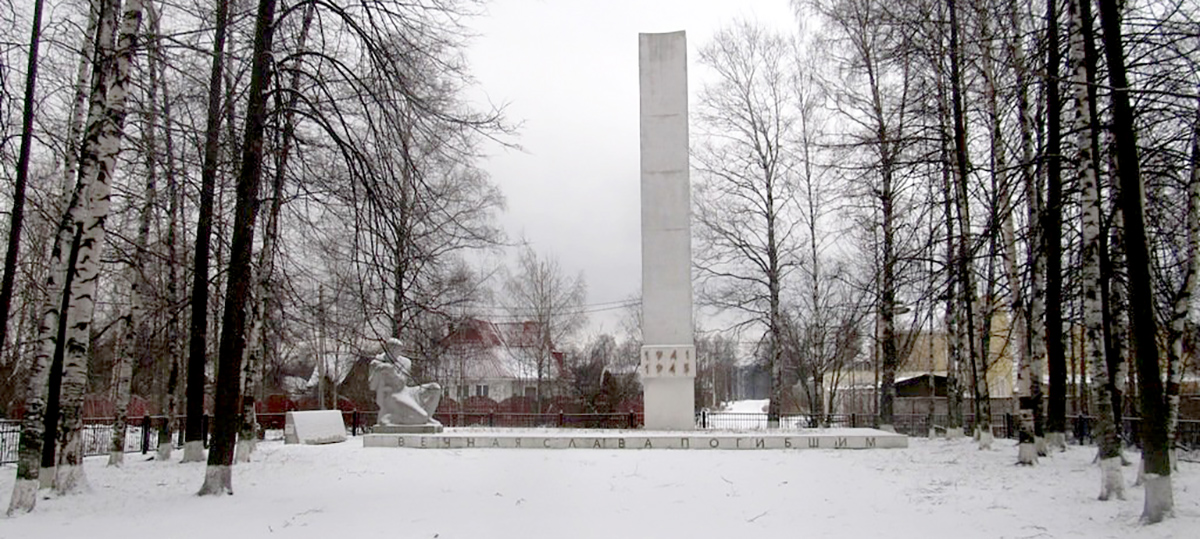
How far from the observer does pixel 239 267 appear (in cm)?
1023

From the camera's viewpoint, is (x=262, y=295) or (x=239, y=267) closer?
(x=239, y=267)

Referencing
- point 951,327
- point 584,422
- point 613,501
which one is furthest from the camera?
point 584,422

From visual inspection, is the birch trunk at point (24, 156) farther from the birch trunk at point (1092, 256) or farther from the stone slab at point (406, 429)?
the birch trunk at point (1092, 256)

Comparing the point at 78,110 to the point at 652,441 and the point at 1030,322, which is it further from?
the point at 1030,322

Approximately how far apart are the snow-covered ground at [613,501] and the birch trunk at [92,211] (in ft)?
4.55

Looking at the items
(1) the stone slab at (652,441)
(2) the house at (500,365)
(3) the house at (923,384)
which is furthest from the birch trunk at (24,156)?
(3) the house at (923,384)

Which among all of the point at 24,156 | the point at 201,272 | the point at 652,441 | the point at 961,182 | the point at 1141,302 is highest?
the point at 961,182

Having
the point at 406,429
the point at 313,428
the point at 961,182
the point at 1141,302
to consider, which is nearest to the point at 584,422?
the point at 406,429

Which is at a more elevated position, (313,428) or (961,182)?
(961,182)

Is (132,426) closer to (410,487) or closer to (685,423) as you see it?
(685,423)

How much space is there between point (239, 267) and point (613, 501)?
5.16 metres

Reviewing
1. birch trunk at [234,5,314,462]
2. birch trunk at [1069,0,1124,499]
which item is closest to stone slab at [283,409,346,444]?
A: birch trunk at [234,5,314,462]

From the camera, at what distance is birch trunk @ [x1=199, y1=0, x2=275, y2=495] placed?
1012 cm

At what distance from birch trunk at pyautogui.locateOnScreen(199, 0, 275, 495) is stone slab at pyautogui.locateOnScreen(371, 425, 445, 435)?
9.06 m
